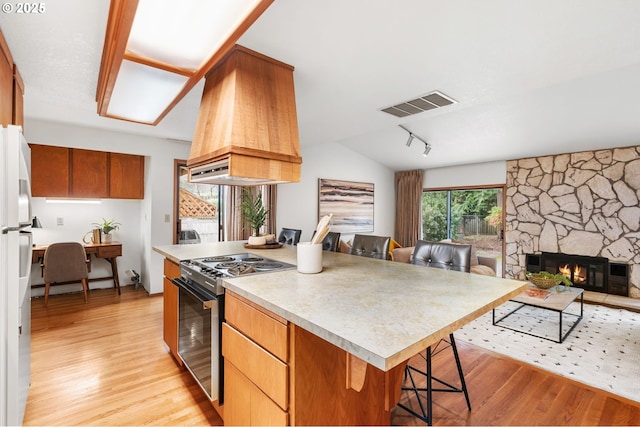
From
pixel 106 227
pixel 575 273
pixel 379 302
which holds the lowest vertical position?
pixel 575 273

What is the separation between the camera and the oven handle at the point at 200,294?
1.65 metres

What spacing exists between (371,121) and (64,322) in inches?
158

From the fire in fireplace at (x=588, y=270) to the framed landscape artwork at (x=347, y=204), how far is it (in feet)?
10.8

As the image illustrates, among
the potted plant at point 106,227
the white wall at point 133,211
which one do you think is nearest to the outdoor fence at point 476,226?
the white wall at point 133,211

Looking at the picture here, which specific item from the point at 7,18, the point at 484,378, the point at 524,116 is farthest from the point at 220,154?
the point at 524,116

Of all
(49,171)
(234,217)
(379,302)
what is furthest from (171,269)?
(49,171)

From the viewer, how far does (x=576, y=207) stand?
4.98 m

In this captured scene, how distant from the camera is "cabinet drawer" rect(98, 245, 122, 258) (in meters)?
4.18

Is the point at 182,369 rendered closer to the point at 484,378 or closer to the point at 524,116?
the point at 484,378

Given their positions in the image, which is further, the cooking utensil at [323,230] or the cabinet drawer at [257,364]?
the cooking utensil at [323,230]

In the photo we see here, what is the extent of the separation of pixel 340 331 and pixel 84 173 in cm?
471

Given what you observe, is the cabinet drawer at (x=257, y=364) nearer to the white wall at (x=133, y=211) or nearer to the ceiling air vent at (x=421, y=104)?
the ceiling air vent at (x=421, y=104)

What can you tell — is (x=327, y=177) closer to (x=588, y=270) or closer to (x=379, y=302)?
(x=588, y=270)

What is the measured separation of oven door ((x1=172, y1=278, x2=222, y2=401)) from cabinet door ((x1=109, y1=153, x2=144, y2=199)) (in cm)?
312
